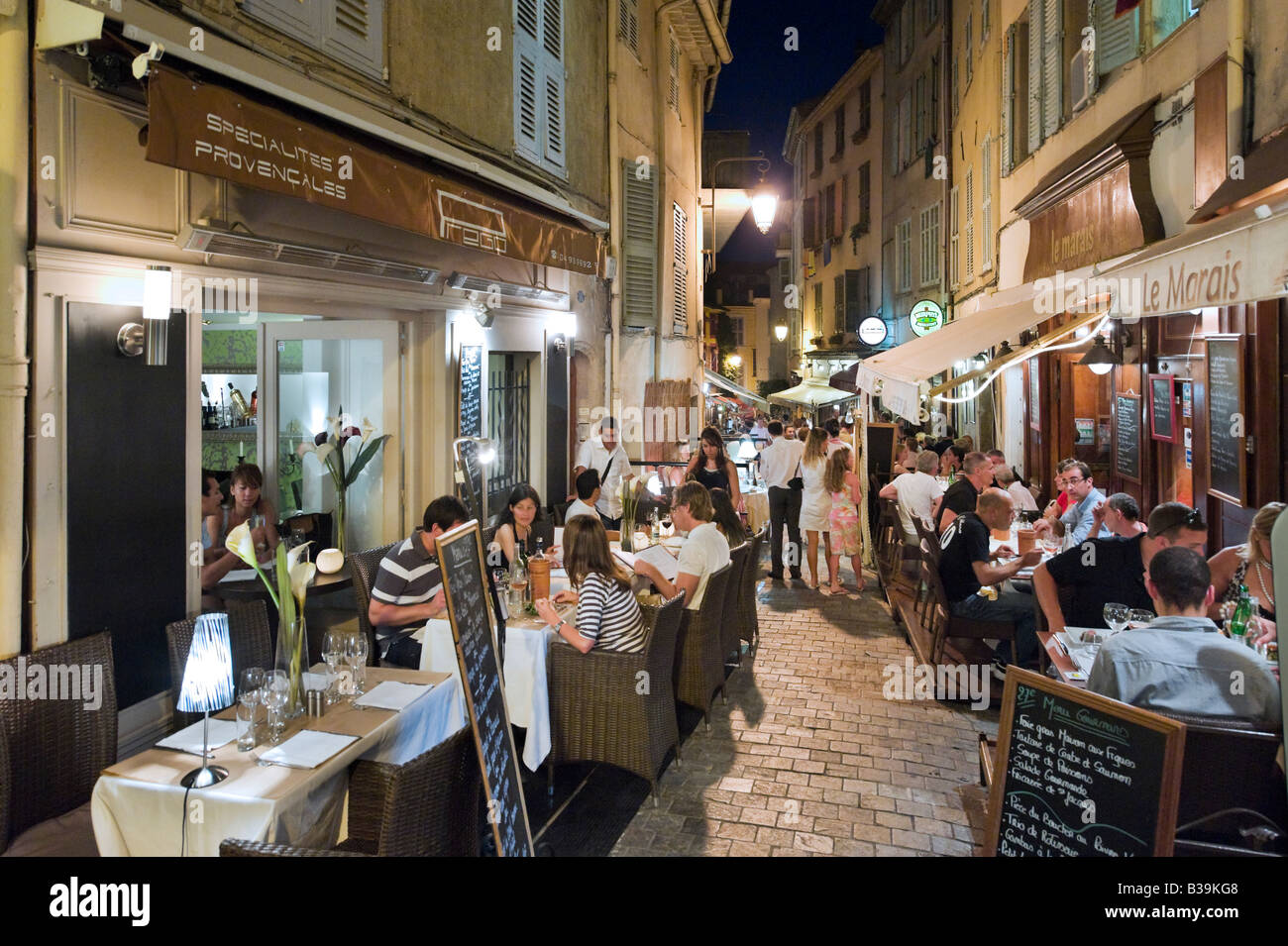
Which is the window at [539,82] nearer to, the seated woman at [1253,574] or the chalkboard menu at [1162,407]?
the chalkboard menu at [1162,407]

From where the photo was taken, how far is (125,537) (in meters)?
4.85

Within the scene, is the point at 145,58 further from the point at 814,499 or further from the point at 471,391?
the point at 814,499

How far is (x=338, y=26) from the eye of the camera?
21.5 ft

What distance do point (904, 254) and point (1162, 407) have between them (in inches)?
566

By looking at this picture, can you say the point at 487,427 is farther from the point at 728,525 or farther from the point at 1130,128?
the point at 1130,128

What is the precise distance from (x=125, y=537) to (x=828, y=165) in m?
28.8

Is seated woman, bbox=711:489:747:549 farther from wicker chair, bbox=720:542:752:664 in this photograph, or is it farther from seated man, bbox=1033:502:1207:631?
seated man, bbox=1033:502:1207:631

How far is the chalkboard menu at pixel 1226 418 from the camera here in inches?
251

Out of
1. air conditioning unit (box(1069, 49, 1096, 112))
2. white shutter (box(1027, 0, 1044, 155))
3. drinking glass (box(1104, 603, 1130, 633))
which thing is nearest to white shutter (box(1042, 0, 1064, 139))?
white shutter (box(1027, 0, 1044, 155))

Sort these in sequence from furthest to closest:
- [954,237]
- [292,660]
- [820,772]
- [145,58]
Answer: [954,237] < [820,772] < [145,58] < [292,660]

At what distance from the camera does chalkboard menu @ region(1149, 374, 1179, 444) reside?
8.02 metres

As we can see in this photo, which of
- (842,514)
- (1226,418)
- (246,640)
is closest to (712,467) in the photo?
(842,514)
